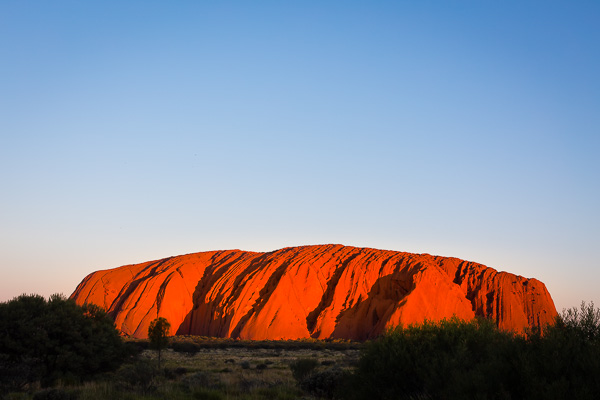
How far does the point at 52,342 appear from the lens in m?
17.2

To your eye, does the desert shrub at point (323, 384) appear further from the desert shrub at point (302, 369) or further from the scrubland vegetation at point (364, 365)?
the desert shrub at point (302, 369)

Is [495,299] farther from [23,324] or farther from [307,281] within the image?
[23,324]

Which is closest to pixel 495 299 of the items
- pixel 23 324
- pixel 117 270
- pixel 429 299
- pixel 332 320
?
pixel 429 299

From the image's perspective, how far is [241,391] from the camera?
16.3 m

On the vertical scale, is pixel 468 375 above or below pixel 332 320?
above

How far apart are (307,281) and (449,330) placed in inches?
2169

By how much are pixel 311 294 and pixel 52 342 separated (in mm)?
50326

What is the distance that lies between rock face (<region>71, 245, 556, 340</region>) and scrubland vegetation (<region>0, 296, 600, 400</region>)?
125 feet

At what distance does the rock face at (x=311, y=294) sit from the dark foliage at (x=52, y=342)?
42376 mm

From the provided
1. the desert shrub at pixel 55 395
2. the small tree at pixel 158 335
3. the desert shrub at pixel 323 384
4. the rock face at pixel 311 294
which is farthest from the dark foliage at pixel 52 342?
the rock face at pixel 311 294

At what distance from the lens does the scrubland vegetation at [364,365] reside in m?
7.98

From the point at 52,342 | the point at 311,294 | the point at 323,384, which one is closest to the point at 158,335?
the point at 52,342

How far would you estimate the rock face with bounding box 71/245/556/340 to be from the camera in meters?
61.1

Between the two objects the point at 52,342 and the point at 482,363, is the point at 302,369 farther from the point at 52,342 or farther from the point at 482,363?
the point at 482,363
